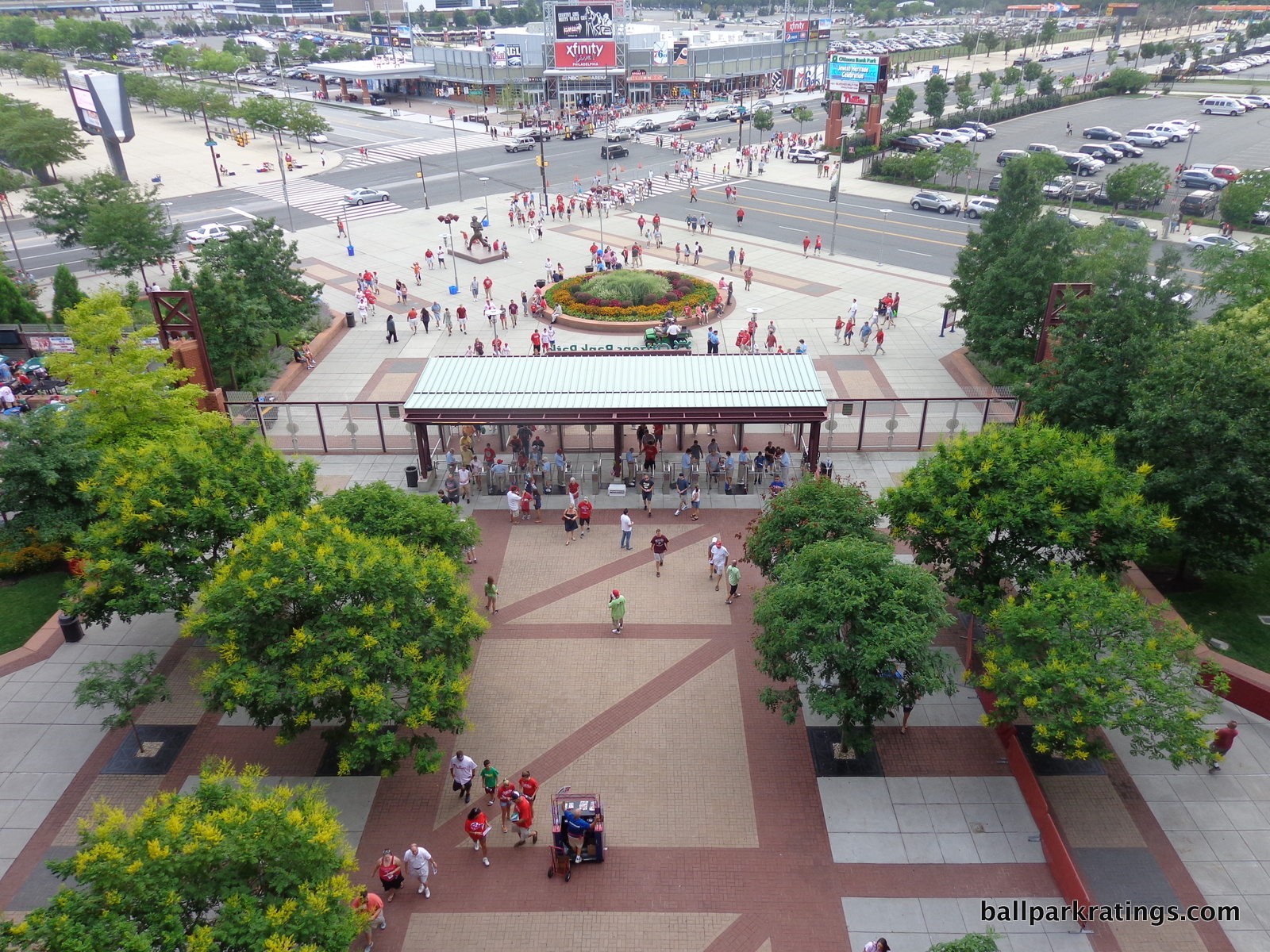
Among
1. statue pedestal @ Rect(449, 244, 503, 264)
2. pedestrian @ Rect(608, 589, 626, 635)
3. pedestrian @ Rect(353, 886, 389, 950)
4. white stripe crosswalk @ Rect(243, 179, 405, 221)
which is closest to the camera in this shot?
pedestrian @ Rect(353, 886, 389, 950)

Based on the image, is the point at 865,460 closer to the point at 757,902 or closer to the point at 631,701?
the point at 631,701

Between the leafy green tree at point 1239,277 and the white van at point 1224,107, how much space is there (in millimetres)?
69893

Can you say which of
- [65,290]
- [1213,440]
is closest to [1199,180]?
[1213,440]

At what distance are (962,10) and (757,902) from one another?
744 feet

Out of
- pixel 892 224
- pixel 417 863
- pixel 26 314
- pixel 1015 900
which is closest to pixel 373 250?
pixel 26 314

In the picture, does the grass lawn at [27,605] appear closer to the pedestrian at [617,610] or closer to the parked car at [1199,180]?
the pedestrian at [617,610]

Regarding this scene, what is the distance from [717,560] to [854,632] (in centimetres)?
693

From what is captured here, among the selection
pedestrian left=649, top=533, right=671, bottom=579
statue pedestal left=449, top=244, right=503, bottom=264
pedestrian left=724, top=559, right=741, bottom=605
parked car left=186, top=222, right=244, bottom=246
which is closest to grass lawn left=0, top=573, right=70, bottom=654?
pedestrian left=649, top=533, right=671, bottom=579

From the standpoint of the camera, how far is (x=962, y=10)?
19475 cm

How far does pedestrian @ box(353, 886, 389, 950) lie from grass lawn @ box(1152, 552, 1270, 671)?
17.0 metres

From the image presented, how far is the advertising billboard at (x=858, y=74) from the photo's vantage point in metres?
65.8

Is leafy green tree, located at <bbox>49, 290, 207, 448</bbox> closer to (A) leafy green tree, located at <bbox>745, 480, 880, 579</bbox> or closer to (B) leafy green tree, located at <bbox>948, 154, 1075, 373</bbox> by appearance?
(A) leafy green tree, located at <bbox>745, 480, 880, 579</bbox>

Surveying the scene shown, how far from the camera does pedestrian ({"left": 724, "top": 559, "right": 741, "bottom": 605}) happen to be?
20.2 metres

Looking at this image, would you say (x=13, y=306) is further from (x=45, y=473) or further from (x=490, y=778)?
(x=490, y=778)
